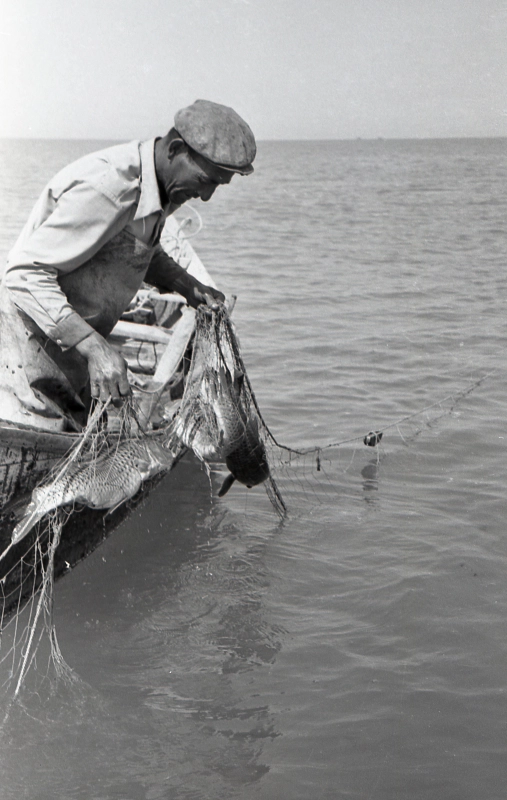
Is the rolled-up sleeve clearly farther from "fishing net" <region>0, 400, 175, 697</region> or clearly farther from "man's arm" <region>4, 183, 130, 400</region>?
"fishing net" <region>0, 400, 175, 697</region>

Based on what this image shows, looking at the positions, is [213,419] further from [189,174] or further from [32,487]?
[189,174]

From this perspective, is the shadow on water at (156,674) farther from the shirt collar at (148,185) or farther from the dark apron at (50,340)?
the shirt collar at (148,185)

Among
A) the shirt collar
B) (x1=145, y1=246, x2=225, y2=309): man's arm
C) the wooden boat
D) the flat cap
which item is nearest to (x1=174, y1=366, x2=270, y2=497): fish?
the wooden boat

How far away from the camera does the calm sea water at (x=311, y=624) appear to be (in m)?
3.45

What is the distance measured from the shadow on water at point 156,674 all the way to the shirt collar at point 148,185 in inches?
85.7

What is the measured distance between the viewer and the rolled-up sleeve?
3.42 m

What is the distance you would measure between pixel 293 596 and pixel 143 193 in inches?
96.2

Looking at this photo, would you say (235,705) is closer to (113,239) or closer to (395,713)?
(395,713)

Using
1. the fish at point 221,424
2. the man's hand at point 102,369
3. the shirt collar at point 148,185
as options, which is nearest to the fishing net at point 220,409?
the fish at point 221,424

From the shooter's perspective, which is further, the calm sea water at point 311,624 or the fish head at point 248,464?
the fish head at point 248,464

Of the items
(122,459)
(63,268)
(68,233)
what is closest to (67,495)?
(122,459)

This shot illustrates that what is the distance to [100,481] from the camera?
3459 millimetres

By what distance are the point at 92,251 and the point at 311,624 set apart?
2.29 metres

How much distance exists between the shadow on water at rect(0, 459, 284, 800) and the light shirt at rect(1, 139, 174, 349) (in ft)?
5.47
